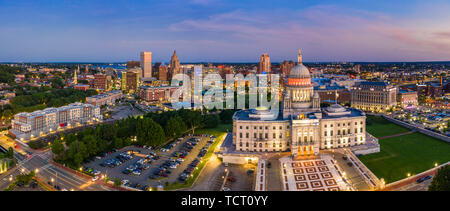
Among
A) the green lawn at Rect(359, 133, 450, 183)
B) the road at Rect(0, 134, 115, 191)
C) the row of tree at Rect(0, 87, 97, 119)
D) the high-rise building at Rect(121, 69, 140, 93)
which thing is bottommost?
the road at Rect(0, 134, 115, 191)

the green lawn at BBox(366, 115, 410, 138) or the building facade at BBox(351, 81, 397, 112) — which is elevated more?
the building facade at BBox(351, 81, 397, 112)

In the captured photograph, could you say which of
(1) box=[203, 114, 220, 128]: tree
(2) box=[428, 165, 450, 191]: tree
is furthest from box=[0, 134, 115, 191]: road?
(2) box=[428, 165, 450, 191]: tree

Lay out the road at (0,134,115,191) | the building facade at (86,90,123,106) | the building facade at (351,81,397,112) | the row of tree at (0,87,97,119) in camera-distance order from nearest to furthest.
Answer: the road at (0,134,115,191), the row of tree at (0,87,97,119), the building facade at (351,81,397,112), the building facade at (86,90,123,106)

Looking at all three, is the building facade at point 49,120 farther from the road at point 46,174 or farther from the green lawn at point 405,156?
the green lawn at point 405,156

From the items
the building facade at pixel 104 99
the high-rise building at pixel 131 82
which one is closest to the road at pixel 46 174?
the building facade at pixel 104 99

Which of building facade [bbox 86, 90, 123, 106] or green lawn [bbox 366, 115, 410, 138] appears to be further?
building facade [bbox 86, 90, 123, 106]

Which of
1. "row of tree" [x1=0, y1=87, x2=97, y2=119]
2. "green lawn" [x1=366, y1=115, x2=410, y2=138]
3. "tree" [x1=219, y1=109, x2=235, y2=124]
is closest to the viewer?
"green lawn" [x1=366, y1=115, x2=410, y2=138]

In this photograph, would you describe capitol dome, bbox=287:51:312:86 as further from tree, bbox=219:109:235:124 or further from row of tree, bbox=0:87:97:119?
row of tree, bbox=0:87:97:119

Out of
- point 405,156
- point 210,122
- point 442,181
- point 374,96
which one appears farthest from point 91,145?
point 374,96
